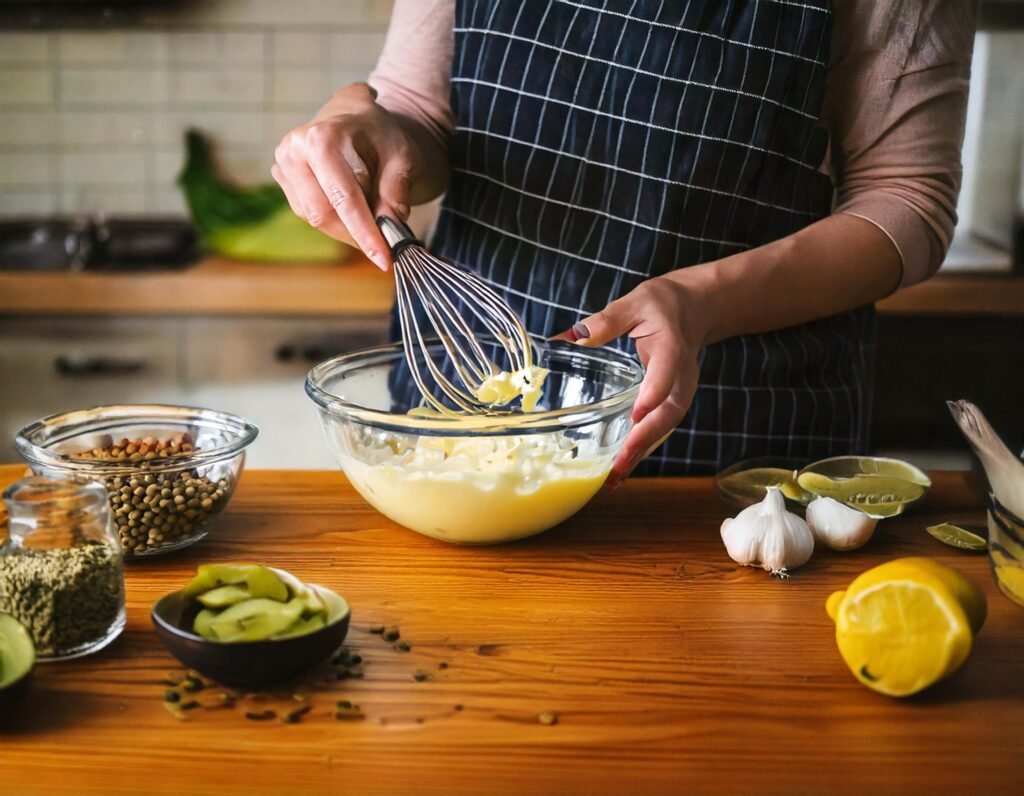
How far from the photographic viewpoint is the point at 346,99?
115cm

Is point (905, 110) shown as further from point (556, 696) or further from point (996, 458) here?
point (556, 696)

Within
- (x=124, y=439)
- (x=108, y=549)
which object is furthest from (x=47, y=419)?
(x=108, y=549)

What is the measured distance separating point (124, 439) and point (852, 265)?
0.76 metres

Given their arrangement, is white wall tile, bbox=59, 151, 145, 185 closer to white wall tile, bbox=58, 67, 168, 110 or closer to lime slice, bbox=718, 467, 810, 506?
white wall tile, bbox=58, 67, 168, 110

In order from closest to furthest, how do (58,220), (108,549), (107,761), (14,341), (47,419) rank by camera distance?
(107,761)
(108,549)
(47,419)
(14,341)
(58,220)

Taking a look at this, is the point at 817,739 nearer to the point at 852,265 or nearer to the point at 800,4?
the point at 852,265

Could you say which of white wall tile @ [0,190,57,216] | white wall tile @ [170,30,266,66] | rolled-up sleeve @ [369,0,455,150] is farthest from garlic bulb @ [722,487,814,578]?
white wall tile @ [0,190,57,216]

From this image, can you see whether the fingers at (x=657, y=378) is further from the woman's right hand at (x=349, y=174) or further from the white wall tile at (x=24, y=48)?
the white wall tile at (x=24, y=48)

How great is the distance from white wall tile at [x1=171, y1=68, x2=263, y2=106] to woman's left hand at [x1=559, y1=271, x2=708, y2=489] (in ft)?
6.19

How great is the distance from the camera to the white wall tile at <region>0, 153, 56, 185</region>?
105 inches

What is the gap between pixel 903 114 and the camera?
1.16 meters

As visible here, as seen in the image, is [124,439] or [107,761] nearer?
[107,761]

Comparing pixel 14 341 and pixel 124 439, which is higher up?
pixel 124 439

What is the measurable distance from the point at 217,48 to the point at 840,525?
7.07 feet
